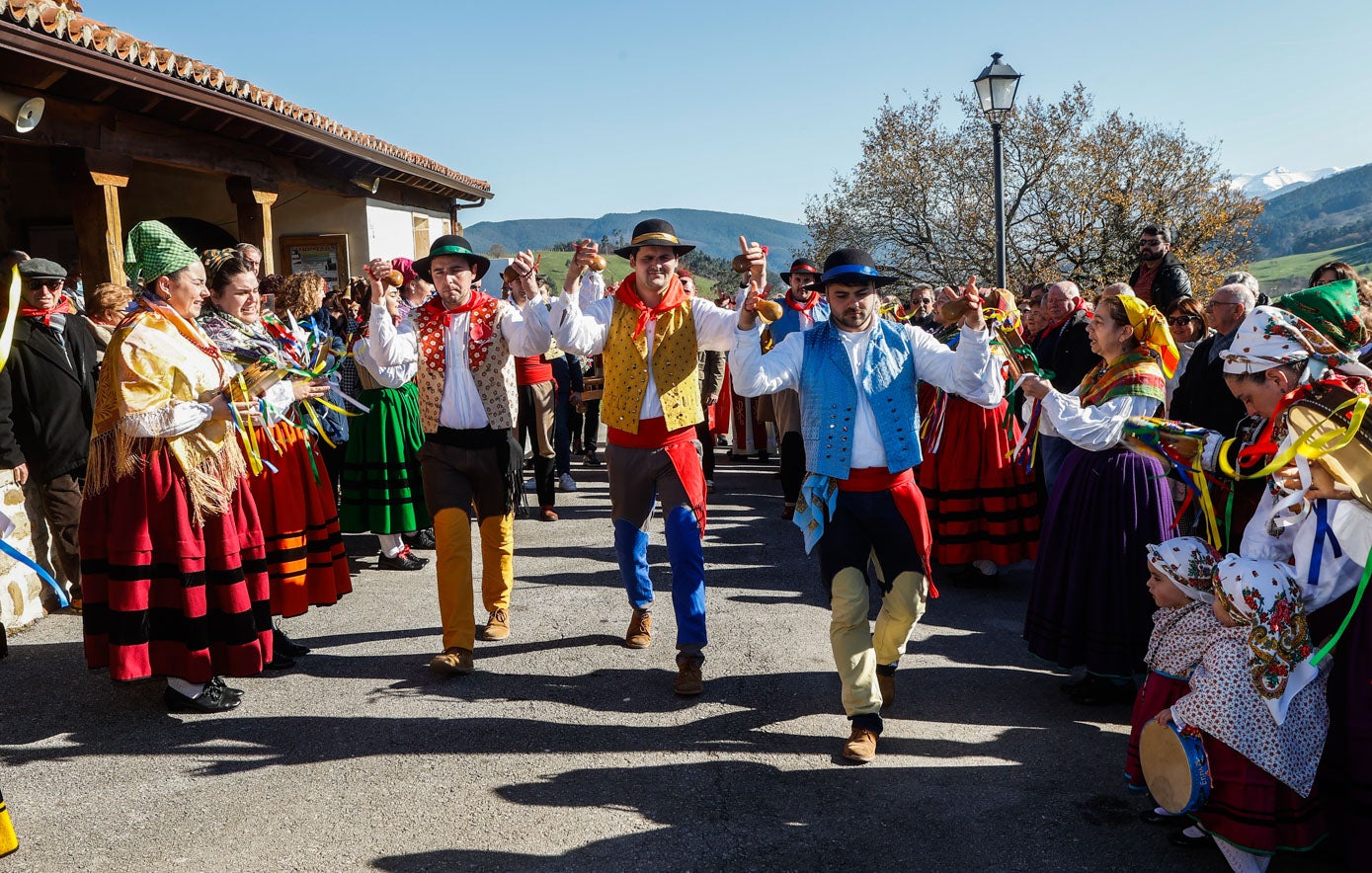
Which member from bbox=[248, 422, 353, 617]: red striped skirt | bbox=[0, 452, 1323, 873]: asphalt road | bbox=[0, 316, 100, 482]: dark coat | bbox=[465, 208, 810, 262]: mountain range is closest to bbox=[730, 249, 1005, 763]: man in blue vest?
bbox=[0, 452, 1323, 873]: asphalt road

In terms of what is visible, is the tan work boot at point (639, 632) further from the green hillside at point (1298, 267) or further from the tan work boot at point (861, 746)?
the green hillside at point (1298, 267)

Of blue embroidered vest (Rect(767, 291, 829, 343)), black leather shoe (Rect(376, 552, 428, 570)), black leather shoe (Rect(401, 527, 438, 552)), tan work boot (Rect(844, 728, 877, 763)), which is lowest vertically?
tan work boot (Rect(844, 728, 877, 763))

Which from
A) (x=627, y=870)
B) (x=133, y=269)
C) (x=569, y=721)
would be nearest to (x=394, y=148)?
(x=133, y=269)

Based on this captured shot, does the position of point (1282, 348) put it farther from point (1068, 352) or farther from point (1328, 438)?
point (1068, 352)

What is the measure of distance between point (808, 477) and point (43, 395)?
452 centimetres

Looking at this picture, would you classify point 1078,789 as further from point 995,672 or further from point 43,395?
point 43,395

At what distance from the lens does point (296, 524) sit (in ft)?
16.7

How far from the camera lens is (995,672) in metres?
4.71

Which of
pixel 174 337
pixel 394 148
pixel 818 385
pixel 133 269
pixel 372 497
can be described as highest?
pixel 394 148

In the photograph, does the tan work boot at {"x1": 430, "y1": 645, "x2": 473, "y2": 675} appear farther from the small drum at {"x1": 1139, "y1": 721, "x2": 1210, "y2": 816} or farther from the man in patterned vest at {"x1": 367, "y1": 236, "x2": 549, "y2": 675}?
the small drum at {"x1": 1139, "y1": 721, "x2": 1210, "y2": 816}

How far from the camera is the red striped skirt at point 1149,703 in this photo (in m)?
3.19

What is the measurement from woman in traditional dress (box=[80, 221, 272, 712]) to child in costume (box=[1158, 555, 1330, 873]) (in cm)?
375

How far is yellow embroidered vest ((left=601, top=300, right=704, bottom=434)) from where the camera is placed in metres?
4.62

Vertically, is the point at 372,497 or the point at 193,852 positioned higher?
the point at 372,497
